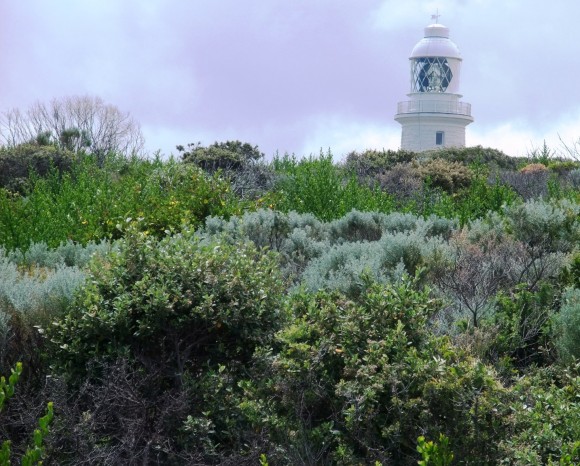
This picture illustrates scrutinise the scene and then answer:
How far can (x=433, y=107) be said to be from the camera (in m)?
56.2

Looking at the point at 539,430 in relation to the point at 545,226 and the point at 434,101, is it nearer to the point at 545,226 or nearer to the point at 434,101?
the point at 545,226

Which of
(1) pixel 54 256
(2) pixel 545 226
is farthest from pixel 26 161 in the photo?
(2) pixel 545 226

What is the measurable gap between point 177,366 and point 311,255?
430 centimetres

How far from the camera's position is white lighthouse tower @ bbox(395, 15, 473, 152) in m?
56.4

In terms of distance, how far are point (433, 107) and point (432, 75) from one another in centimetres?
225

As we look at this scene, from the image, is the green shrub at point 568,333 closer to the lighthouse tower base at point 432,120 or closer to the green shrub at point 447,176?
the green shrub at point 447,176

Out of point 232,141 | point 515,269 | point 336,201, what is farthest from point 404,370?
point 232,141

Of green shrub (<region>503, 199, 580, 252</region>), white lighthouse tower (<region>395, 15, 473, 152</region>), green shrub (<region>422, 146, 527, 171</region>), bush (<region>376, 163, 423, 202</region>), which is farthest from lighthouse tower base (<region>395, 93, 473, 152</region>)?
green shrub (<region>503, 199, 580, 252</region>)

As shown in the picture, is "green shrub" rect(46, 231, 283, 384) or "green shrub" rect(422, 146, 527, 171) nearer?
"green shrub" rect(46, 231, 283, 384)

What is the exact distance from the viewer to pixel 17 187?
1071 inches

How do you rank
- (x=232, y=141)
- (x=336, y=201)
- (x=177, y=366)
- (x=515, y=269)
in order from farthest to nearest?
1. (x=232, y=141)
2. (x=336, y=201)
3. (x=515, y=269)
4. (x=177, y=366)

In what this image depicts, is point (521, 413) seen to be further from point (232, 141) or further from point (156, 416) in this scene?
point (232, 141)

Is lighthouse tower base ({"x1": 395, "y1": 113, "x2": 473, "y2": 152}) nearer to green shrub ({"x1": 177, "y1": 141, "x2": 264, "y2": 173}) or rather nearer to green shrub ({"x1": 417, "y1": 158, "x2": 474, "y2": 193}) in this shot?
green shrub ({"x1": 177, "y1": 141, "x2": 264, "y2": 173})

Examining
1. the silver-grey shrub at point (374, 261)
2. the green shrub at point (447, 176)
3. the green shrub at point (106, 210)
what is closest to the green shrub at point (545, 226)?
the silver-grey shrub at point (374, 261)
